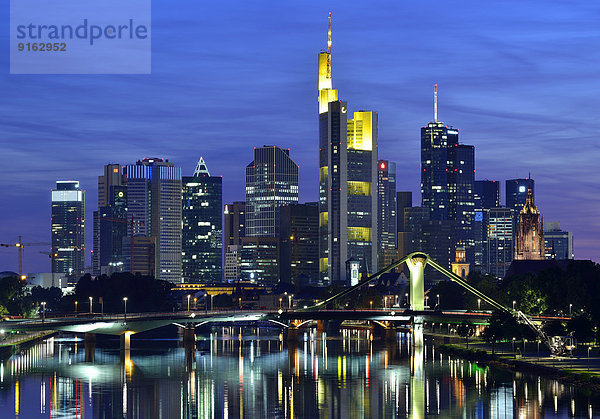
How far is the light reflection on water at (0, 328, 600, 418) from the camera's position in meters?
110

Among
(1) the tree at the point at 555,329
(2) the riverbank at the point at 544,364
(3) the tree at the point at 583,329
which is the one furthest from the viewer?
(1) the tree at the point at 555,329

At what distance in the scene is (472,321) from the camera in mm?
199250

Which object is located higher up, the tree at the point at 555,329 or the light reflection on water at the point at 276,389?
the tree at the point at 555,329

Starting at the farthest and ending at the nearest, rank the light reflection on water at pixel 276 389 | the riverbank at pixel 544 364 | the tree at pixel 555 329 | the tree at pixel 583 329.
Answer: the tree at pixel 555 329
the tree at pixel 583 329
the riverbank at pixel 544 364
the light reflection on water at pixel 276 389

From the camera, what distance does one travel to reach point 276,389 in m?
129

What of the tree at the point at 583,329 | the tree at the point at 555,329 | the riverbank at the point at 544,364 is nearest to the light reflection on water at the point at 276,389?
the riverbank at the point at 544,364

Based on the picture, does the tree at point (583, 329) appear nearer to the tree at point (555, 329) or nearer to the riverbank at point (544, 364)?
the riverbank at point (544, 364)

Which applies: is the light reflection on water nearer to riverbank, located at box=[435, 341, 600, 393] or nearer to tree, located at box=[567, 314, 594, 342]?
riverbank, located at box=[435, 341, 600, 393]

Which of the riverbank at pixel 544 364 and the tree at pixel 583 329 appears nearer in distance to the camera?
the riverbank at pixel 544 364

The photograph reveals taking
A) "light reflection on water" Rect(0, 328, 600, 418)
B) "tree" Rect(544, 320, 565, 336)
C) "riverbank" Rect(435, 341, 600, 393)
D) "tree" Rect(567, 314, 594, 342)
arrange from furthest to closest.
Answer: "tree" Rect(544, 320, 565, 336)
"tree" Rect(567, 314, 594, 342)
"riverbank" Rect(435, 341, 600, 393)
"light reflection on water" Rect(0, 328, 600, 418)

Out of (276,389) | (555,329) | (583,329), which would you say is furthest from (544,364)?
(276,389)

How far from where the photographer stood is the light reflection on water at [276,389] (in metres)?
110

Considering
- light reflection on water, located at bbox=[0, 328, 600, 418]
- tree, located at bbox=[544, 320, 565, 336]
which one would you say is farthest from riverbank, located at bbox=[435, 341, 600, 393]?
tree, located at bbox=[544, 320, 565, 336]

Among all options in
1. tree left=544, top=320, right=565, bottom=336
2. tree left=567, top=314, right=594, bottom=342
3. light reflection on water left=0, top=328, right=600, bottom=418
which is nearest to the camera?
light reflection on water left=0, top=328, right=600, bottom=418
